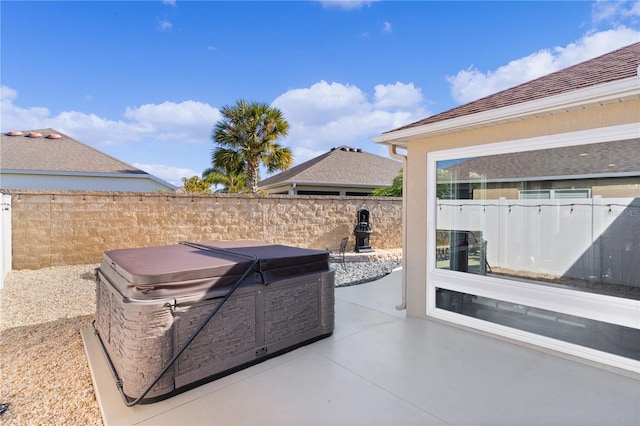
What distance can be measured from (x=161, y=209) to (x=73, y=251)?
2.46 m

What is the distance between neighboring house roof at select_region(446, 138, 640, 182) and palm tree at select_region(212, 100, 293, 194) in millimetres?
9692

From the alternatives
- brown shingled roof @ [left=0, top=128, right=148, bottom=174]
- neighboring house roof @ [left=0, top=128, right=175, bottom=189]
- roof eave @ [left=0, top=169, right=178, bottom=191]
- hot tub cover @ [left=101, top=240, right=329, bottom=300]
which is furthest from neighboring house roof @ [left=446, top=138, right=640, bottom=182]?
brown shingled roof @ [left=0, top=128, right=148, bottom=174]

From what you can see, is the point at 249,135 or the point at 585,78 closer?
the point at 585,78

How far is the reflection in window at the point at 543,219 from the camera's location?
175 inches

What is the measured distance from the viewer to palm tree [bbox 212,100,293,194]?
12.9m

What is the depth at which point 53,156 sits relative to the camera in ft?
40.5

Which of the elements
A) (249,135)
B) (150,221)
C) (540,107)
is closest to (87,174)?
(150,221)

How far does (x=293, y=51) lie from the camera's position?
12211 mm

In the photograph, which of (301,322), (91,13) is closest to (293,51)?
(91,13)

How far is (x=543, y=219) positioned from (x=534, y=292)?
222 centimetres

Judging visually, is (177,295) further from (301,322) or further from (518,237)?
(518,237)

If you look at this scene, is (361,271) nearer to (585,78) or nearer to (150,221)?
(150,221)

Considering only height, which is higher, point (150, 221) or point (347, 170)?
point (347, 170)

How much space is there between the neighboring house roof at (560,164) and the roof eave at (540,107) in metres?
0.56
